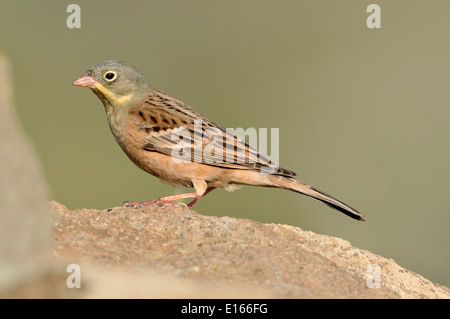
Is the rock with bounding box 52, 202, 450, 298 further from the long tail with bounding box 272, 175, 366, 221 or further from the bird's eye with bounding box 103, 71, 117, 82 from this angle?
the bird's eye with bounding box 103, 71, 117, 82

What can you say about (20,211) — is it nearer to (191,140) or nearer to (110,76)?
(191,140)

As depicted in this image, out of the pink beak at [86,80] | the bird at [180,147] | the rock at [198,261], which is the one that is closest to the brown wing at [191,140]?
the bird at [180,147]

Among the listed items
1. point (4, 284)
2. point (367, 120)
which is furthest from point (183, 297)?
point (367, 120)

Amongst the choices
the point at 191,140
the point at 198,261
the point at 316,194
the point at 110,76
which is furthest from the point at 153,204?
the point at 110,76

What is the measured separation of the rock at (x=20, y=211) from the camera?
15.0 feet

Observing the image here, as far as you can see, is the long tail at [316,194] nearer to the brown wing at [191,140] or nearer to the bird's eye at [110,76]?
the brown wing at [191,140]

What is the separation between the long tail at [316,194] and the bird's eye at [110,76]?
2.68m

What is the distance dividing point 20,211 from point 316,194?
474 cm

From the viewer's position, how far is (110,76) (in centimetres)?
912

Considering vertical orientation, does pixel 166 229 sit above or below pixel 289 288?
above

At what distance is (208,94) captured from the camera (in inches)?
705

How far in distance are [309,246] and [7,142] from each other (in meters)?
3.75

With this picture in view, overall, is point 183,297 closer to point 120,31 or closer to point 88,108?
point 88,108

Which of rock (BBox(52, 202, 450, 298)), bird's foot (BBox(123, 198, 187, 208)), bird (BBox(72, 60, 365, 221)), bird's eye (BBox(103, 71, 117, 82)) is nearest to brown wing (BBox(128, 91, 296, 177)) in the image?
bird (BBox(72, 60, 365, 221))
